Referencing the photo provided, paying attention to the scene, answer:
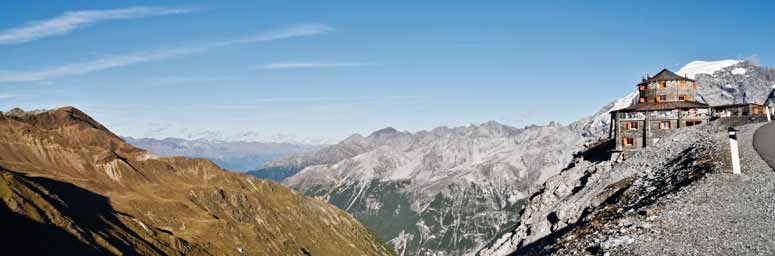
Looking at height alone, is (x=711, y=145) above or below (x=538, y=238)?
above

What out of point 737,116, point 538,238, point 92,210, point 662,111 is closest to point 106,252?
point 92,210

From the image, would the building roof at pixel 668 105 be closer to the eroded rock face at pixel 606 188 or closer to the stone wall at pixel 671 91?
the stone wall at pixel 671 91

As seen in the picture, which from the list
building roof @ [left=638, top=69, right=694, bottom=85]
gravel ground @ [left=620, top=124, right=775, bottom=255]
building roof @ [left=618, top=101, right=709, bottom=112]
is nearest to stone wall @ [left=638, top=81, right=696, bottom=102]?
building roof @ [left=638, top=69, right=694, bottom=85]

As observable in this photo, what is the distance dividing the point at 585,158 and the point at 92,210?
162 metres

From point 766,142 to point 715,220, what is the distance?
3041 centimetres

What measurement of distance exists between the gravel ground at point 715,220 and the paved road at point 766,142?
3829 mm

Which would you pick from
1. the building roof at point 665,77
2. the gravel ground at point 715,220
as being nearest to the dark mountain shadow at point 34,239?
the gravel ground at point 715,220

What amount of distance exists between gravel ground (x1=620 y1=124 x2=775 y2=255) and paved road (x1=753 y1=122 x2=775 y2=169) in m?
3.83

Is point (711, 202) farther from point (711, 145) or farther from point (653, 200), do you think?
point (711, 145)

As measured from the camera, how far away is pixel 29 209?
6024 inches

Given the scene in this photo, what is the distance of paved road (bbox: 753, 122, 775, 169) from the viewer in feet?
173

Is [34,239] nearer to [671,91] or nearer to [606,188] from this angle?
[606,188]

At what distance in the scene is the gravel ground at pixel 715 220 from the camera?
3262cm

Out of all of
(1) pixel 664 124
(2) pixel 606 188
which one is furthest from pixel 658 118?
(2) pixel 606 188
